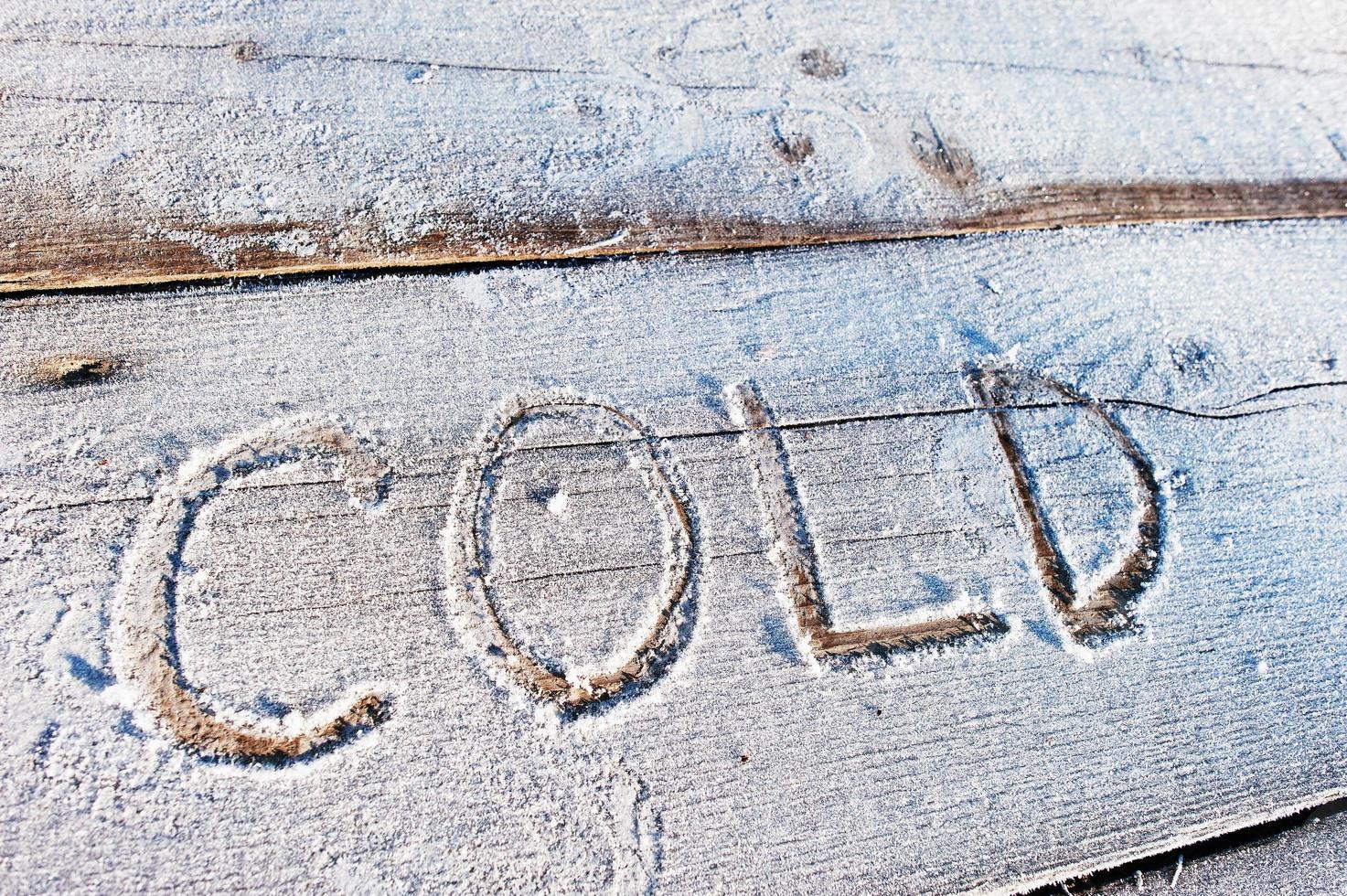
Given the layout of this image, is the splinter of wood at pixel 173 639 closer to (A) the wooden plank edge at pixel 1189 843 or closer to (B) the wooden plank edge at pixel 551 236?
(B) the wooden plank edge at pixel 551 236

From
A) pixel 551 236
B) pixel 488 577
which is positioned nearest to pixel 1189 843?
pixel 488 577

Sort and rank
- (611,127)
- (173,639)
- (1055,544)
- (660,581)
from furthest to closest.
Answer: (611,127) → (1055,544) → (660,581) → (173,639)

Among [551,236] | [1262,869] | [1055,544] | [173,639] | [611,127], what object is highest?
[611,127]

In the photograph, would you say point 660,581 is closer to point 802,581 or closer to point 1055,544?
point 802,581

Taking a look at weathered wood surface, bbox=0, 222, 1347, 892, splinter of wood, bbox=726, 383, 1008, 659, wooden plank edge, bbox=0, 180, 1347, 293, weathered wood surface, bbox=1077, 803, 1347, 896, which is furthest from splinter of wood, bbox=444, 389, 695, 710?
weathered wood surface, bbox=1077, 803, 1347, 896

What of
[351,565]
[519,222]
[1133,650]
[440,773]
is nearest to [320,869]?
[440,773]

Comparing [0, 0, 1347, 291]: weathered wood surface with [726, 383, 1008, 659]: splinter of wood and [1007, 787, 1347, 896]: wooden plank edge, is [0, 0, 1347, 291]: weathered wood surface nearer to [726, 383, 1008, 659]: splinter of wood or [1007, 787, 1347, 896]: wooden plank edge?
[726, 383, 1008, 659]: splinter of wood
